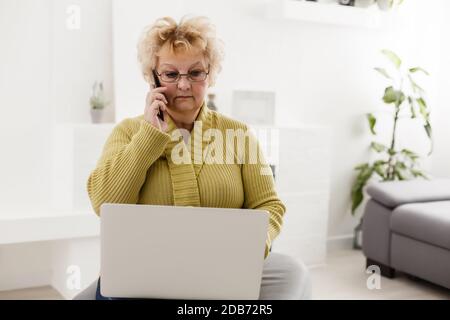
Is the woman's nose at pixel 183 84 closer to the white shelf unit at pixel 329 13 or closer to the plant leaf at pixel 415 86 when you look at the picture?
the white shelf unit at pixel 329 13

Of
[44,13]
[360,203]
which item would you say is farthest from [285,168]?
[44,13]

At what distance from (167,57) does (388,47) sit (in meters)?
3.28

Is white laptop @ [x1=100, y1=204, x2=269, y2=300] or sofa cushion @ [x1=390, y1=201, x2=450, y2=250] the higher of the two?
white laptop @ [x1=100, y1=204, x2=269, y2=300]

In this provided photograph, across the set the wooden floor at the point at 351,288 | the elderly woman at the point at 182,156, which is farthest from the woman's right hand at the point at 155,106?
the wooden floor at the point at 351,288

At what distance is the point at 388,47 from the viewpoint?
4566 millimetres

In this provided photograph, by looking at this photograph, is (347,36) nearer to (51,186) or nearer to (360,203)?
(360,203)

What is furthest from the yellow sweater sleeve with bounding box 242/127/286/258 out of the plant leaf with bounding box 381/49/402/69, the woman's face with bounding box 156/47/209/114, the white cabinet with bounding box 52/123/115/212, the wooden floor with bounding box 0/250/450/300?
the plant leaf with bounding box 381/49/402/69

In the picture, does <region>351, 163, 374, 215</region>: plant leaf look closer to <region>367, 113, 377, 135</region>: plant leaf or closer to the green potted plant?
the green potted plant

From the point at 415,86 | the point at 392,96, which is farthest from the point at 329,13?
the point at 415,86

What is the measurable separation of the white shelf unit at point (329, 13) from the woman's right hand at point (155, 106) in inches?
95.3

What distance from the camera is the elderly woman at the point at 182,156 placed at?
5.07 feet

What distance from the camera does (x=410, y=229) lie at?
3.44m

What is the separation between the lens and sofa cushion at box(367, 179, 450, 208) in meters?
3.62

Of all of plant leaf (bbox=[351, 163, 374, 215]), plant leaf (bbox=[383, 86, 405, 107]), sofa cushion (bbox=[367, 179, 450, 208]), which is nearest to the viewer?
sofa cushion (bbox=[367, 179, 450, 208])
